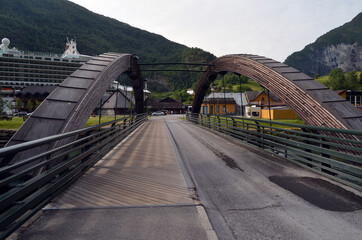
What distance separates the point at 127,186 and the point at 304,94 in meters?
7.49

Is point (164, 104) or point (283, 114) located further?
point (164, 104)

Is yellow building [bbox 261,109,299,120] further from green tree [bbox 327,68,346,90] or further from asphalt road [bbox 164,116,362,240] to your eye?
green tree [bbox 327,68,346,90]

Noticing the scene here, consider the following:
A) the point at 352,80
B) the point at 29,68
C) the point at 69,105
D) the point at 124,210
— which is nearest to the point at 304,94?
the point at 124,210

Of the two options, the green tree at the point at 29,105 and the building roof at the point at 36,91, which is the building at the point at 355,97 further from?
the building roof at the point at 36,91

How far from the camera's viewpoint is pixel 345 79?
102 meters

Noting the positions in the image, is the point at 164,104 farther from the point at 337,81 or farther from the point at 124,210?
the point at 124,210

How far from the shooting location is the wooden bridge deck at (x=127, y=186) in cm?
378

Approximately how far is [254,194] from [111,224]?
2.65 m

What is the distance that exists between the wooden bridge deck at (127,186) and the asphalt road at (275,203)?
0.53 metres

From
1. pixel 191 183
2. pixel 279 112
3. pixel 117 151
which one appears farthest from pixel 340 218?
pixel 279 112

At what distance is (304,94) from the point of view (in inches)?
336

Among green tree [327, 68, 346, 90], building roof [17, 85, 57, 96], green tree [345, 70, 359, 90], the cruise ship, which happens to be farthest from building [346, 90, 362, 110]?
the cruise ship

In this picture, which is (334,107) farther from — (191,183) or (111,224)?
(111,224)

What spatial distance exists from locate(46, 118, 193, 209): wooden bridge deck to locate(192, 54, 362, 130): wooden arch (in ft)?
17.4
